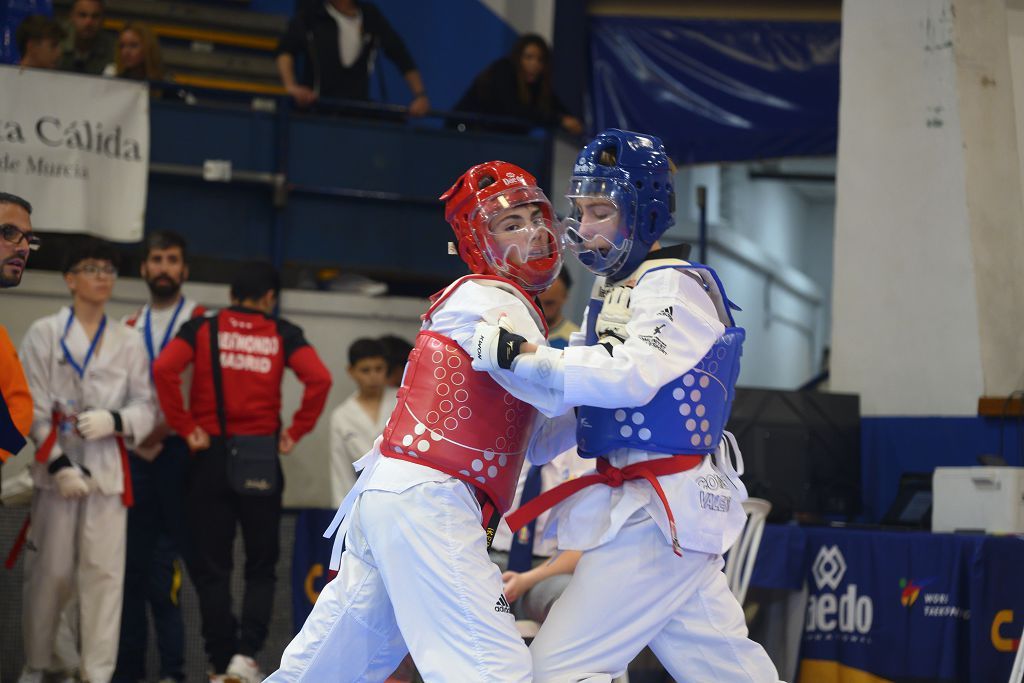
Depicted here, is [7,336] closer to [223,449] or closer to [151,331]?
[223,449]

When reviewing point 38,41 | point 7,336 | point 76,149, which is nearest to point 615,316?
point 7,336

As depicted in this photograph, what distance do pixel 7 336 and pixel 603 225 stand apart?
241cm

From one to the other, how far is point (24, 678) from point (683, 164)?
20.1 ft

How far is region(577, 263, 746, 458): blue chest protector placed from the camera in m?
3.55

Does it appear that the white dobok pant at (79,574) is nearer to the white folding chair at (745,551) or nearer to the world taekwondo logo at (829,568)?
the white folding chair at (745,551)

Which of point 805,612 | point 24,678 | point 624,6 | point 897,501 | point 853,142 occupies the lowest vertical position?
point 24,678

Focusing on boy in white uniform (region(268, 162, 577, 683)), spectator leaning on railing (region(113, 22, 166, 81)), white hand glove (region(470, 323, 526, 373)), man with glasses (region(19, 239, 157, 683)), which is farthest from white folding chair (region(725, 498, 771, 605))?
spectator leaning on railing (region(113, 22, 166, 81))

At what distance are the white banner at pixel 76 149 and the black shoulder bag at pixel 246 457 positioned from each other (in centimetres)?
230

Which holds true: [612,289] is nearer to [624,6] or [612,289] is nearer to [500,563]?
[500,563]

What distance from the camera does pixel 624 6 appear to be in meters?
10.0

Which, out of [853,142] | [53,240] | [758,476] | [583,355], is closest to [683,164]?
[853,142]

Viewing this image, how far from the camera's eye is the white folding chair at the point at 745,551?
5207 mm

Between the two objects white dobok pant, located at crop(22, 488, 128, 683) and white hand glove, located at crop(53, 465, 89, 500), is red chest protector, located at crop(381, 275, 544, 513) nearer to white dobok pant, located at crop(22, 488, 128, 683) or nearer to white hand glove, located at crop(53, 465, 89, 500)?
white hand glove, located at crop(53, 465, 89, 500)

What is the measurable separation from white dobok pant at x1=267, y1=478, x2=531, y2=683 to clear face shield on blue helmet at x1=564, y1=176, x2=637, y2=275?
2.81ft
